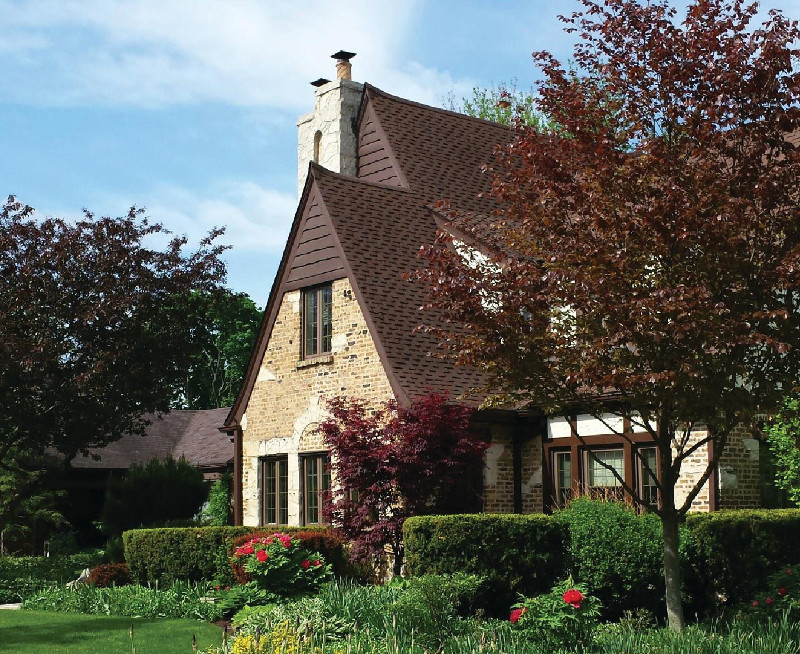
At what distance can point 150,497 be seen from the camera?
30375 mm

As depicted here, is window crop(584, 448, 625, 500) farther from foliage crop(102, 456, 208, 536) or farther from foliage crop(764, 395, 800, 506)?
foliage crop(102, 456, 208, 536)

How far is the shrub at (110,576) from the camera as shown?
21.6 meters

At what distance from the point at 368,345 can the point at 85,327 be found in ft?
27.1

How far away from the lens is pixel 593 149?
11.8m

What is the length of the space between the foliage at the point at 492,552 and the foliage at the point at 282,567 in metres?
1.60

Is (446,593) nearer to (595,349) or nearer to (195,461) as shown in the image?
(595,349)

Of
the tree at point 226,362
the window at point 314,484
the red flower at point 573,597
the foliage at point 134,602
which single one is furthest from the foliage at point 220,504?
the tree at point 226,362

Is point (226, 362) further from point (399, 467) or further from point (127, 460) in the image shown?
point (399, 467)

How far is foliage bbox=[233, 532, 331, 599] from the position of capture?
14609mm

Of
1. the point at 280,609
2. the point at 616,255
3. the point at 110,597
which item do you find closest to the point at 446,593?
the point at 280,609

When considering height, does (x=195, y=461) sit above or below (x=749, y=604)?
above

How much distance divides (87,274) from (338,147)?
22.0 feet

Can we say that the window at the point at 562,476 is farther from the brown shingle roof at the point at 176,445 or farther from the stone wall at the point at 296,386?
the brown shingle roof at the point at 176,445

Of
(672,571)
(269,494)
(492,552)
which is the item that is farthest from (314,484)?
(672,571)
